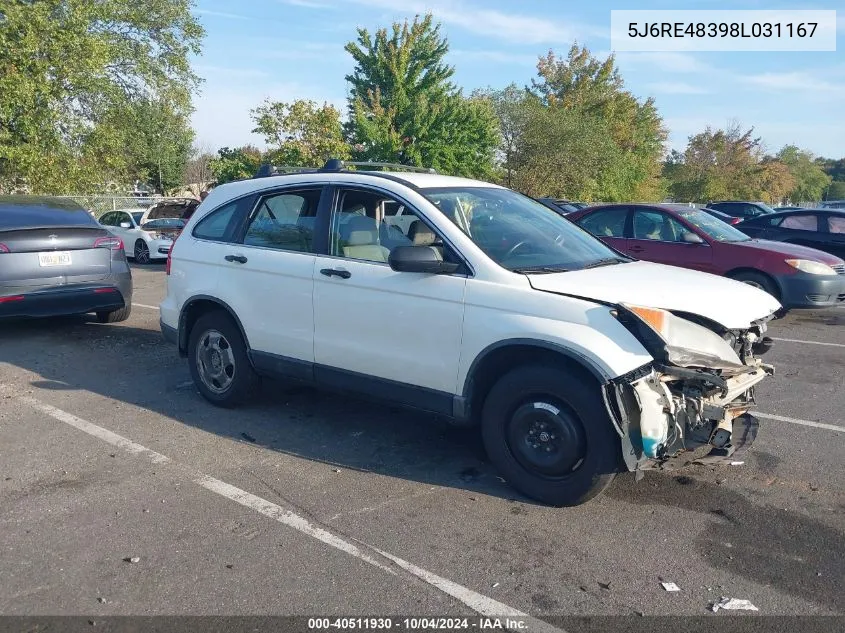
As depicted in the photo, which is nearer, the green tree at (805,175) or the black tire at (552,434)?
the black tire at (552,434)

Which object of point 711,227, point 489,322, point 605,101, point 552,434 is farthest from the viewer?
point 605,101

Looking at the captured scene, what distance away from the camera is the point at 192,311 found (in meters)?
6.19

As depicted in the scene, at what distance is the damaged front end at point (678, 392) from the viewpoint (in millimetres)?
3844

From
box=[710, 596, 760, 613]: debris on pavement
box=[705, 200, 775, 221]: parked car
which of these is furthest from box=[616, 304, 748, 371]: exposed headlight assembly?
box=[705, 200, 775, 221]: parked car

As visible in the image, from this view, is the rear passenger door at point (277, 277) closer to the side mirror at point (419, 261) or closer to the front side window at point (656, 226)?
the side mirror at point (419, 261)

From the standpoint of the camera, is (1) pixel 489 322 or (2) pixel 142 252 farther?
(2) pixel 142 252

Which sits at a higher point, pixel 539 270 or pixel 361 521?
pixel 539 270

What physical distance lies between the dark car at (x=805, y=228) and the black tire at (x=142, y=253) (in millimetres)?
13119

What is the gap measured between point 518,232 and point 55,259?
19.1ft

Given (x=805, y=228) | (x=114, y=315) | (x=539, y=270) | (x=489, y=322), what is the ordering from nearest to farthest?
(x=489, y=322)
(x=539, y=270)
(x=114, y=315)
(x=805, y=228)

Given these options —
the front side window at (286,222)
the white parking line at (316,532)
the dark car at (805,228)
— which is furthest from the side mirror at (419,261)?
the dark car at (805,228)

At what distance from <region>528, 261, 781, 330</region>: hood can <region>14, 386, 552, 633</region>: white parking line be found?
170 cm

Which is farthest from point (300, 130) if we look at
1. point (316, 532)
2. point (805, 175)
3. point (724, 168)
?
point (805, 175)

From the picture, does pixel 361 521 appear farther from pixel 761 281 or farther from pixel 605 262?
pixel 761 281
